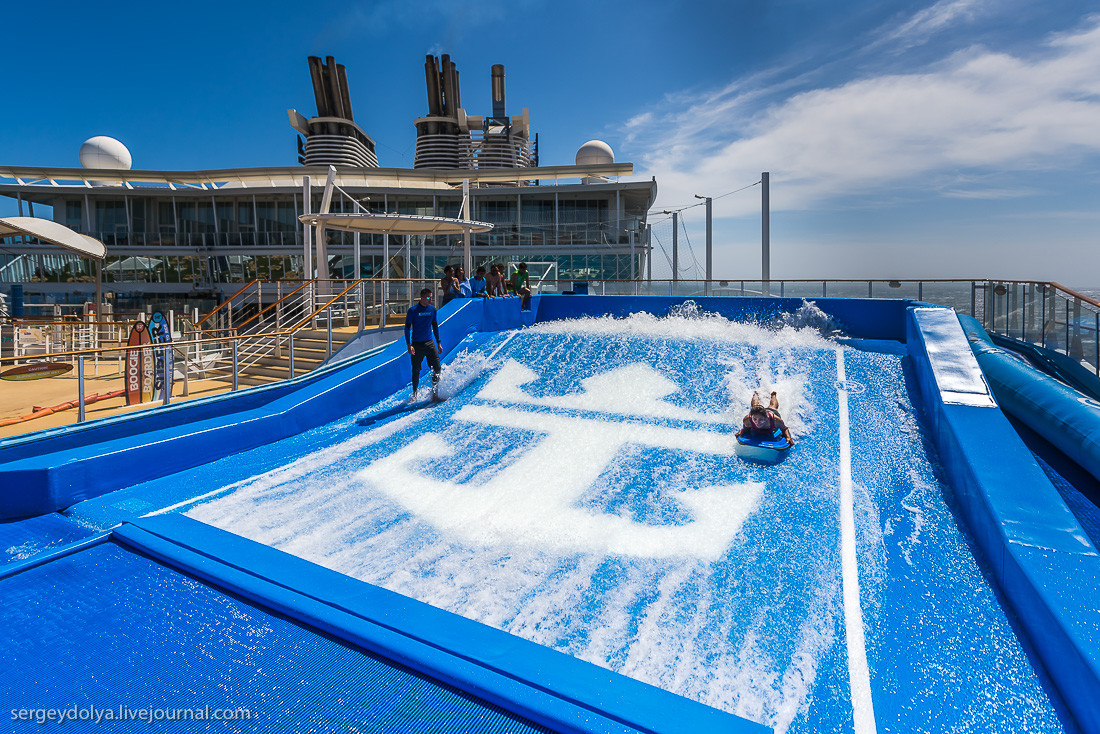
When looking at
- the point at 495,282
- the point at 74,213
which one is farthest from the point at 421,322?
the point at 74,213

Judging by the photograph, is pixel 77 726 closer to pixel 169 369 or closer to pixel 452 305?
pixel 169 369

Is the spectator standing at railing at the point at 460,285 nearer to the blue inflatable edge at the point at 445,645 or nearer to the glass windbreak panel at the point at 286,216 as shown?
the blue inflatable edge at the point at 445,645

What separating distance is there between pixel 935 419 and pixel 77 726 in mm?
7672

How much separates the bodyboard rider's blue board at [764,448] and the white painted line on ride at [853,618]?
628 mm

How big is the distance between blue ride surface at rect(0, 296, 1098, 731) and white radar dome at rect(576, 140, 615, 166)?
117 ft

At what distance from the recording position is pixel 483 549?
16.1 ft

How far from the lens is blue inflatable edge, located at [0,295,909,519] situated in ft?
17.9

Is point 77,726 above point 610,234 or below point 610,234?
below

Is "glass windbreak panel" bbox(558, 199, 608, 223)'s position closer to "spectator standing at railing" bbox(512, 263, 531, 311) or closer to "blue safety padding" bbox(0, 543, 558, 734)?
"spectator standing at railing" bbox(512, 263, 531, 311)

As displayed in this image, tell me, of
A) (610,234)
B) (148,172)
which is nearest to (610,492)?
(610,234)

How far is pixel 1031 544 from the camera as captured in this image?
12.8ft

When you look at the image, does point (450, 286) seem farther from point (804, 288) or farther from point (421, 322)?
point (804, 288)

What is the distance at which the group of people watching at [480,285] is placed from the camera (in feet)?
43.0

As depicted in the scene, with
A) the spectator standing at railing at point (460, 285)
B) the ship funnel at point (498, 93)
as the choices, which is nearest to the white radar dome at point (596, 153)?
the ship funnel at point (498, 93)
